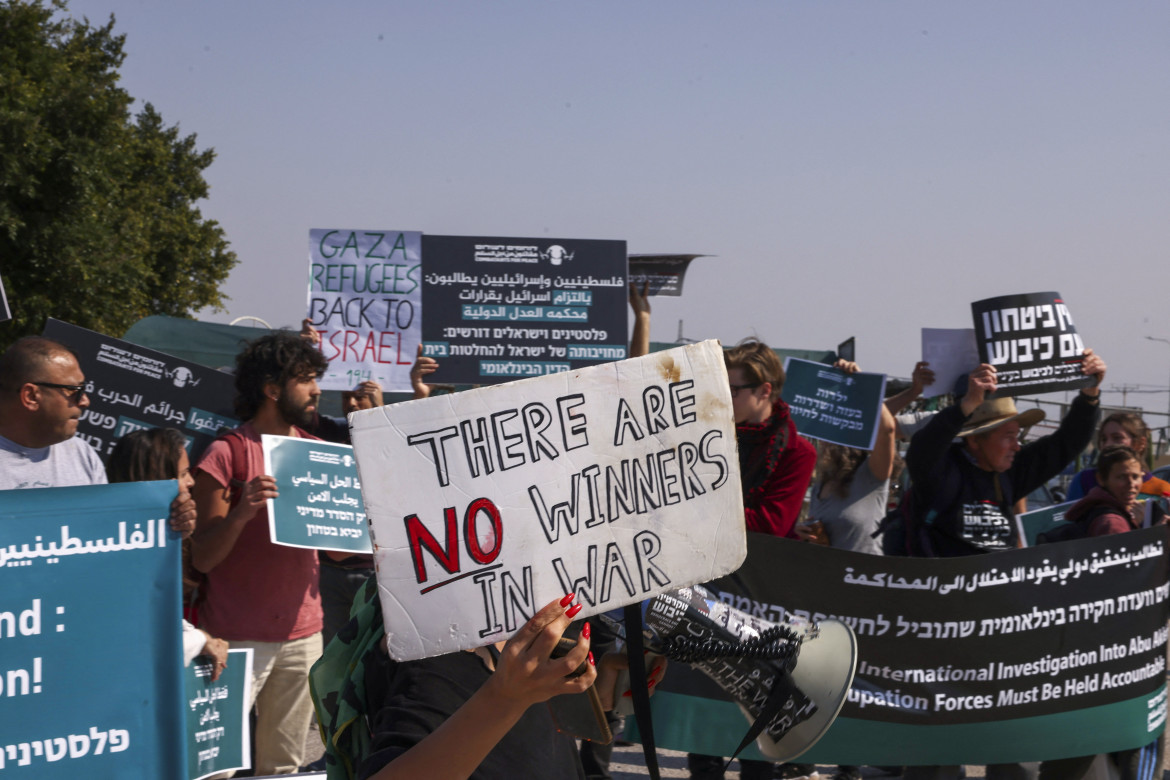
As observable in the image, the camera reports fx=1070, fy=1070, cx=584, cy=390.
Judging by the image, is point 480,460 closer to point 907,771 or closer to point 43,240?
point 907,771

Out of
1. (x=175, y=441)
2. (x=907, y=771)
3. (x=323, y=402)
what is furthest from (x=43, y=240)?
(x=907, y=771)

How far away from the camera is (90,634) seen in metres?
2.85

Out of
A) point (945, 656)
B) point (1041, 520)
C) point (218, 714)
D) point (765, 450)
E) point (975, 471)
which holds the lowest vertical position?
point (218, 714)

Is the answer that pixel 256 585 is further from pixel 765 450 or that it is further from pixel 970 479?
pixel 970 479

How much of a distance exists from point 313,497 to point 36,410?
112cm

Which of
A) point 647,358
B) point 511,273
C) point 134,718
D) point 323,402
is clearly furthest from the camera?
point 323,402

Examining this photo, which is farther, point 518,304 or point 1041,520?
point 518,304

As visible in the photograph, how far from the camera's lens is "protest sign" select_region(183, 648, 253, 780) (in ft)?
11.4

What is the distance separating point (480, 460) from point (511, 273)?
17.2 ft

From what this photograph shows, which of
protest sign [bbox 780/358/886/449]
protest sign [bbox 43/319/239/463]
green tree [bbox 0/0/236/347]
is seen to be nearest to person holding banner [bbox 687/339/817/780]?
protest sign [bbox 780/358/886/449]

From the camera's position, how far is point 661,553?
5.84 feet

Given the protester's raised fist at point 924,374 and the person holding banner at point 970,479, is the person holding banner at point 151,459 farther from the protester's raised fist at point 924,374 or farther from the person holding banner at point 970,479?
the protester's raised fist at point 924,374

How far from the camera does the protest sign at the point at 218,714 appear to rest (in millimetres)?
3465

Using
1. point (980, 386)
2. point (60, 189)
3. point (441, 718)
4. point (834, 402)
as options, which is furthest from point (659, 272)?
point (60, 189)
